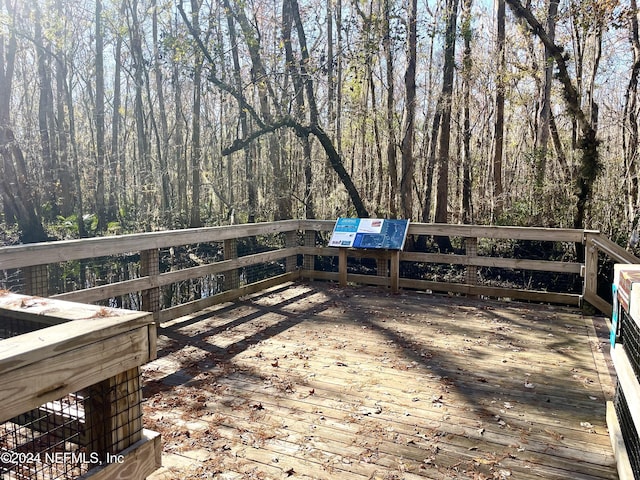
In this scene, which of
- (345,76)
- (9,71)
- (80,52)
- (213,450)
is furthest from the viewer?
(80,52)

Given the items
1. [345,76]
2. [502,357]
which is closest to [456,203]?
[345,76]

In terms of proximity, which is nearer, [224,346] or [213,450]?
[213,450]

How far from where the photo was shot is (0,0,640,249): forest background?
10.5m

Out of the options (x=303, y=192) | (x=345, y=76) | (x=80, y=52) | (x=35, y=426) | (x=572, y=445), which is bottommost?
(x=572, y=445)

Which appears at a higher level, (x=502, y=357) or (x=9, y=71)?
(x=9, y=71)

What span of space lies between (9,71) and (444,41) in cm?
1542

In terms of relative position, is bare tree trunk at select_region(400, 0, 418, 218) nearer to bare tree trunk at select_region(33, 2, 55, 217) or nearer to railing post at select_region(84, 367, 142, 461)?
railing post at select_region(84, 367, 142, 461)

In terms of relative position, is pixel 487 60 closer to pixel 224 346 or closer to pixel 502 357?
pixel 502 357

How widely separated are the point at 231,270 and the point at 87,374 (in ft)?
17.1

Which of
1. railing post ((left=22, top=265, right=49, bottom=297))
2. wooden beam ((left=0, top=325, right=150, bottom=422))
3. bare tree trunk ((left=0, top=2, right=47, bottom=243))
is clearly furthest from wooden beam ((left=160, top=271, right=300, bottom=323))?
bare tree trunk ((left=0, top=2, right=47, bottom=243))

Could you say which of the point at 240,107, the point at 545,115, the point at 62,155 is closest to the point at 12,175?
the point at 62,155

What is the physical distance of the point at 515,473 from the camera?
8.90 ft

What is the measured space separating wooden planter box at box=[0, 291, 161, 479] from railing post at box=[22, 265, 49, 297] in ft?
7.84

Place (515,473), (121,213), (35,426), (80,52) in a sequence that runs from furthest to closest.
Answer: (80,52) → (121,213) → (515,473) → (35,426)
